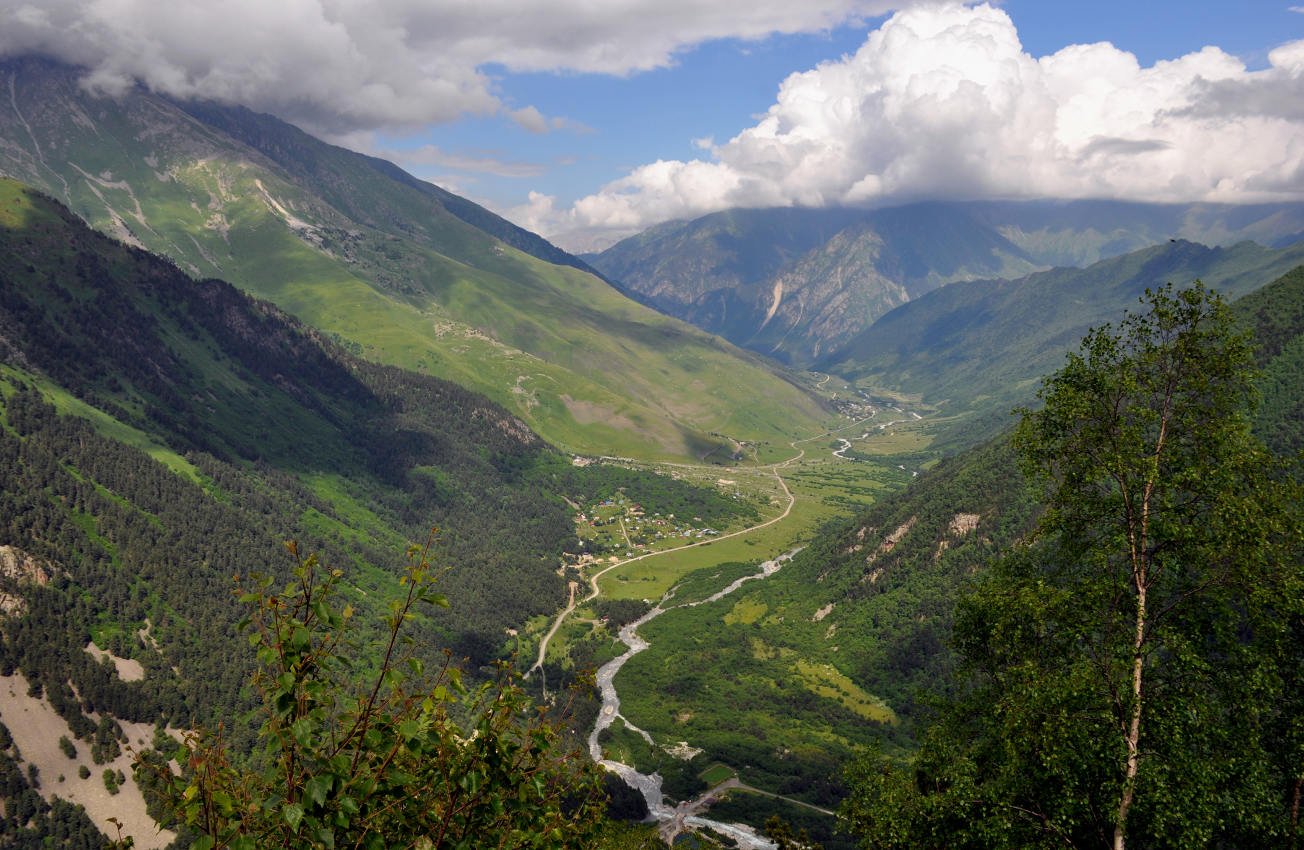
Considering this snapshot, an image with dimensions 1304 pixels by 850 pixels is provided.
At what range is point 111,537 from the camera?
136m

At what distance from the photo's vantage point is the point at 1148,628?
1727cm

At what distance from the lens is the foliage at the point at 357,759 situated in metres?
7.66

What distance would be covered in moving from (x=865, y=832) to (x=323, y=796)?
60.9ft

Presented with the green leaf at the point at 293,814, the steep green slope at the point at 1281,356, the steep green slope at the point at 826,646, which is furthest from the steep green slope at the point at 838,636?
the green leaf at the point at 293,814

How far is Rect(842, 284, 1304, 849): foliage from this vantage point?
15.8 m

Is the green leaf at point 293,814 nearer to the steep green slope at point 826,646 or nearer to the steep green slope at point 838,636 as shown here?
the steep green slope at point 826,646

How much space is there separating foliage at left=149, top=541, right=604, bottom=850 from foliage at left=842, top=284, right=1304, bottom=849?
1249cm

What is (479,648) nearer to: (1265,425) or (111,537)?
(111,537)

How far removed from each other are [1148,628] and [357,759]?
17.9 meters

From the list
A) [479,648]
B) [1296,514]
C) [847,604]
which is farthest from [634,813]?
[1296,514]

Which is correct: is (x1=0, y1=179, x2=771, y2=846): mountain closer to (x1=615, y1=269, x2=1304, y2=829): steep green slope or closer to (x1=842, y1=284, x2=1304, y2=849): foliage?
(x1=615, y1=269, x2=1304, y2=829): steep green slope

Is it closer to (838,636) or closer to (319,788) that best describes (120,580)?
(838,636)

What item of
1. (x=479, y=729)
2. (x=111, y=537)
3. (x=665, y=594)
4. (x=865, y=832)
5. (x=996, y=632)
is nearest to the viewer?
(x=479, y=729)

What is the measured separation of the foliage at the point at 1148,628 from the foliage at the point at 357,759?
41.0 feet
